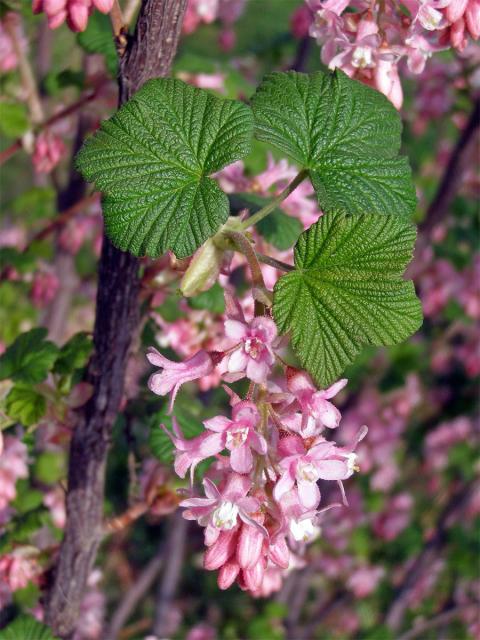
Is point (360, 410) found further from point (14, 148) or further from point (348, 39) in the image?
point (348, 39)

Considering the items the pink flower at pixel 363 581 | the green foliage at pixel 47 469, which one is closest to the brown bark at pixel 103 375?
the green foliage at pixel 47 469

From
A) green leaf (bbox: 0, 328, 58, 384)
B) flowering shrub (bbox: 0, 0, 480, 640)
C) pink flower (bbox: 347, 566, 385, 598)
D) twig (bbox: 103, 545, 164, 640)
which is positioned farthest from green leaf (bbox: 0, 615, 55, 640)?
→ pink flower (bbox: 347, 566, 385, 598)

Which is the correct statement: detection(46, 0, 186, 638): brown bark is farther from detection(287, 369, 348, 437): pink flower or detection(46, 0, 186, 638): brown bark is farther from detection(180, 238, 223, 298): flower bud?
detection(287, 369, 348, 437): pink flower

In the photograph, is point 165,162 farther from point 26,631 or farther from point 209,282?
point 26,631

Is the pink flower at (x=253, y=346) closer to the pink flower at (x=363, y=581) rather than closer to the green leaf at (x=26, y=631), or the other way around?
the green leaf at (x=26, y=631)

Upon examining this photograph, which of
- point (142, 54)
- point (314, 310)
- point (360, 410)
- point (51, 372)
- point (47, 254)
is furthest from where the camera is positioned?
point (360, 410)

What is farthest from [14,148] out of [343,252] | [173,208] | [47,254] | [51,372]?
[343,252]

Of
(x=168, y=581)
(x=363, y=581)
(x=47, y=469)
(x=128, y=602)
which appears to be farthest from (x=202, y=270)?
(x=363, y=581)
